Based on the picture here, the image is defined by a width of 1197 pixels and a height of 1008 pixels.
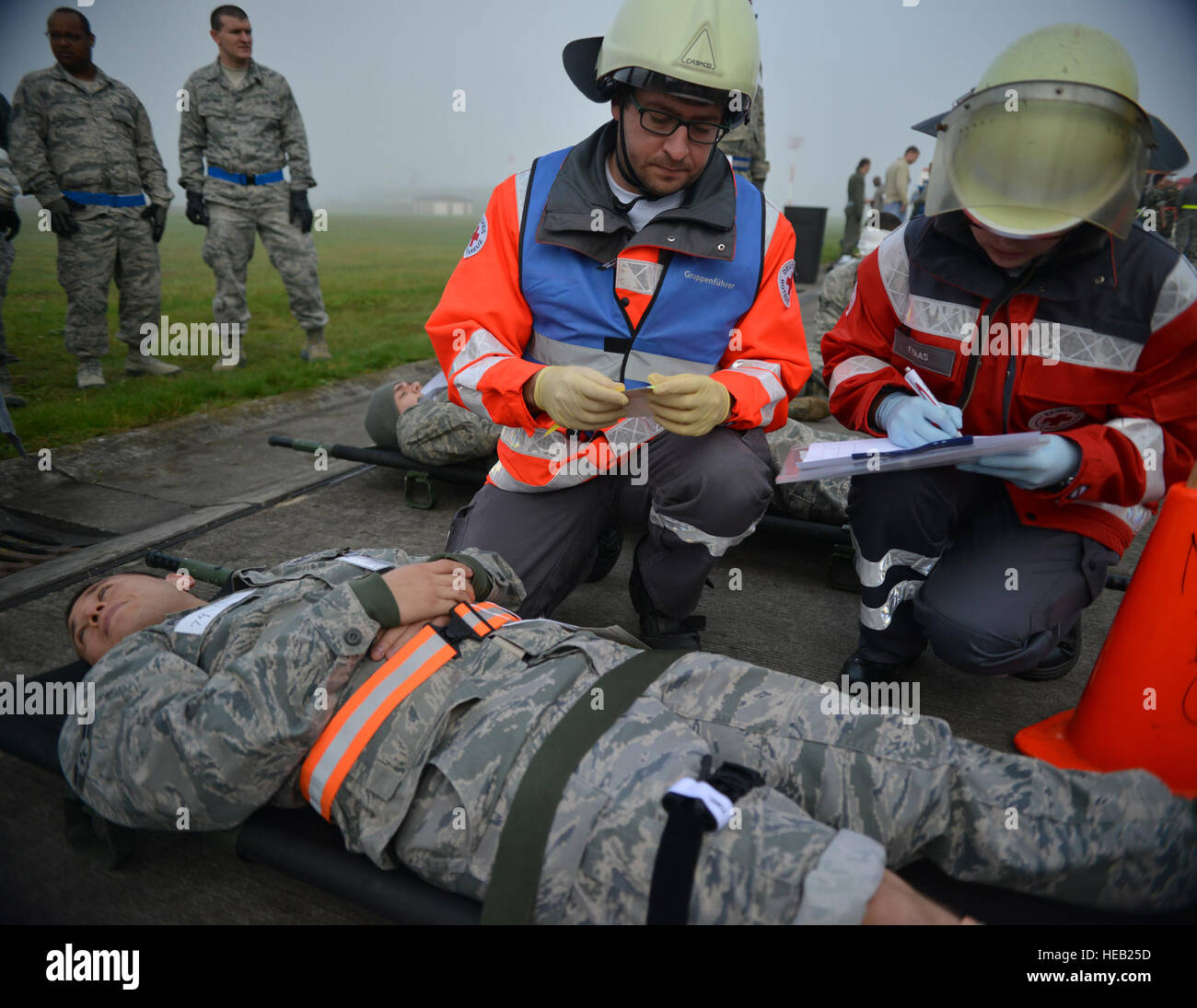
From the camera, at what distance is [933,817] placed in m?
1.52

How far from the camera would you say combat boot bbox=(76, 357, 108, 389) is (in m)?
5.49

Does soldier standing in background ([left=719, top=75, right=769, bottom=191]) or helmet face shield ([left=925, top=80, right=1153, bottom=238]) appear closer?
helmet face shield ([left=925, top=80, right=1153, bottom=238])

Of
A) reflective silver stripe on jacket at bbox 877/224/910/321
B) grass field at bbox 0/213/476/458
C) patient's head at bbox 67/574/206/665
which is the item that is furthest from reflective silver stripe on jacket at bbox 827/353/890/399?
grass field at bbox 0/213/476/458

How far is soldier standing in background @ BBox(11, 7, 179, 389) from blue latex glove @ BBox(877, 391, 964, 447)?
5.45 metres

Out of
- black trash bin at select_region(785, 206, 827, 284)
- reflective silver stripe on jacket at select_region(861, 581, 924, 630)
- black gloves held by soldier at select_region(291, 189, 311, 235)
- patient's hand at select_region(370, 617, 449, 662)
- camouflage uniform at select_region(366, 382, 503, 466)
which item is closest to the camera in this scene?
patient's hand at select_region(370, 617, 449, 662)

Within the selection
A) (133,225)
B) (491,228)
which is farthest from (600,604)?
(133,225)

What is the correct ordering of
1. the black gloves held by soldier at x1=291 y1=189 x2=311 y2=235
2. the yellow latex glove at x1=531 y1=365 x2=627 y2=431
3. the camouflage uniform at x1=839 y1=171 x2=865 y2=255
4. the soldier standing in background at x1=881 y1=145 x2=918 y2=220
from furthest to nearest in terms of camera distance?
the camouflage uniform at x1=839 y1=171 x2=865 y2=255 → the soldier standing in background at x1=881 y1=145 x2=918 y2=220 → the black gloves held by soldier at x1=291 y1=189 x2=311 y2=235 → the yellow latex glove at x1=531 y1=365 x2=627 y2=431

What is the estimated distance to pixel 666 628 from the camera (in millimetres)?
2566

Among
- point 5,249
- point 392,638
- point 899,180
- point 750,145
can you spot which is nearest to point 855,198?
point 899,180

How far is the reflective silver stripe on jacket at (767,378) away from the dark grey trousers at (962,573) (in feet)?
1.13

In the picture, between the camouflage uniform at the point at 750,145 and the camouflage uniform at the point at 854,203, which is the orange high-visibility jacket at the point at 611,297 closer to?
the camouflage uniform at the point at 750,145

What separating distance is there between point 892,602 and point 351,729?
1.58 meters

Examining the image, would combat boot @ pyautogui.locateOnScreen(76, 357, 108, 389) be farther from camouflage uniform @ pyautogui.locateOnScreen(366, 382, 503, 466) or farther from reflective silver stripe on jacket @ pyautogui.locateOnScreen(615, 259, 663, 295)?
reflective silver stripe on jacket @ pyautogui.locateOnScreen(615, 259, 663, 295)

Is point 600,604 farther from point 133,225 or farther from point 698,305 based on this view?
point 133,225
